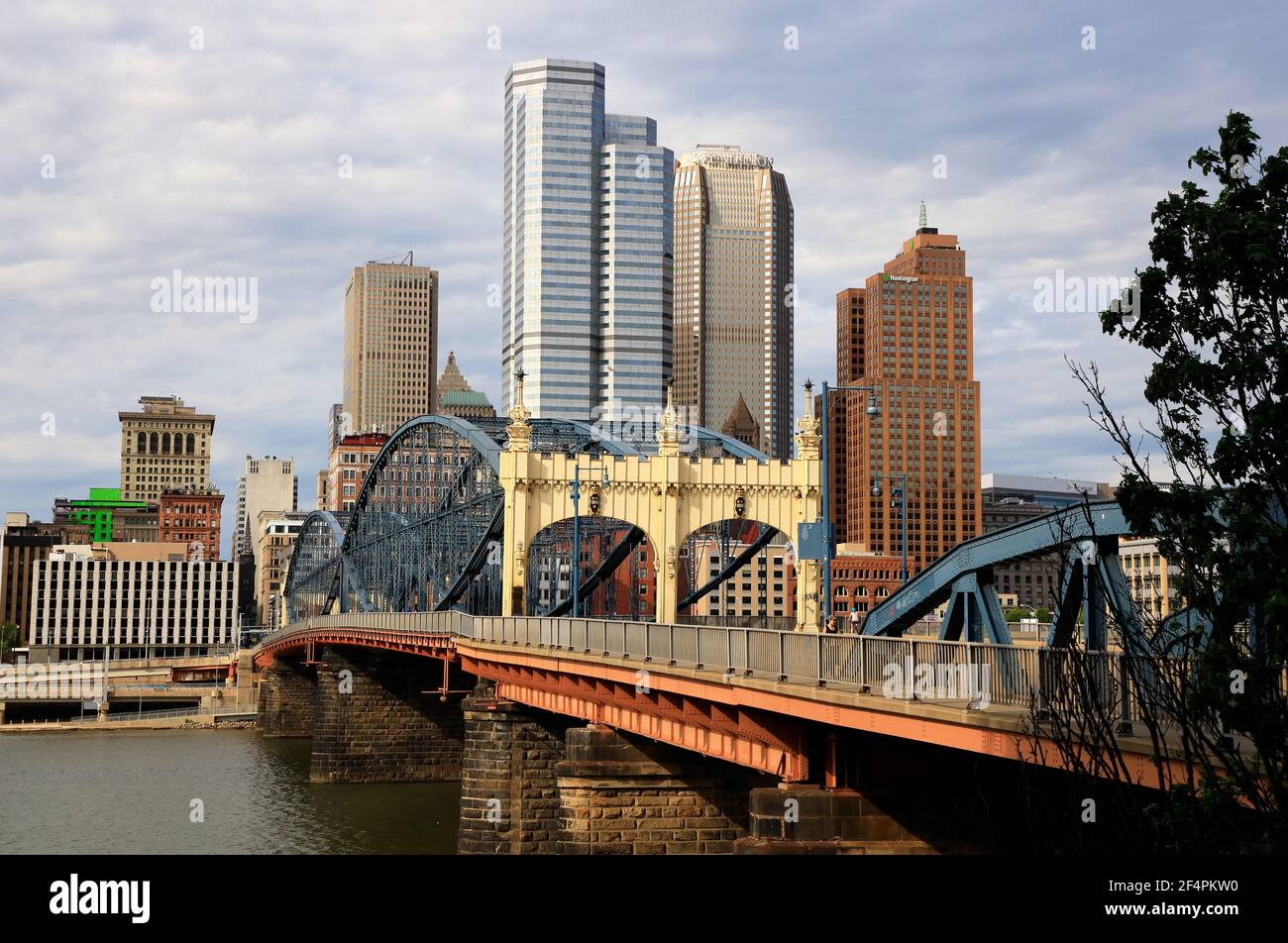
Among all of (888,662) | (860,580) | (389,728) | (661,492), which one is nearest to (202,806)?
(389,728)

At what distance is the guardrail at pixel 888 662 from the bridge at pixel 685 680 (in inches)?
2.1

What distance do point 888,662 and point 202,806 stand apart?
175ft

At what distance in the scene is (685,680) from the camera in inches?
1293

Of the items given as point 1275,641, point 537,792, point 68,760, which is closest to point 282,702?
point 68,760

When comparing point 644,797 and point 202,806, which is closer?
point 644,797

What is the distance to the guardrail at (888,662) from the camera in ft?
62.0

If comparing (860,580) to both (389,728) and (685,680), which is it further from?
(685,680)

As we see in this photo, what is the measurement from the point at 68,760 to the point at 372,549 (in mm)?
26393

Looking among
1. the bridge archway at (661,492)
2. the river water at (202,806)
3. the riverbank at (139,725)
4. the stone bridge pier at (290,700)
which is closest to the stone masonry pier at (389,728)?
the river water at (202,806)

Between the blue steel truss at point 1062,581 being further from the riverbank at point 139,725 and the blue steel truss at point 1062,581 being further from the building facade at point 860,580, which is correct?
the building facade at point 860,580

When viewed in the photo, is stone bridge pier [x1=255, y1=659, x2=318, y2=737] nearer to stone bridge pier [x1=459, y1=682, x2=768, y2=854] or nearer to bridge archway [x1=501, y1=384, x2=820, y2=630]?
bridge archway [x1=501, y1=384, x2=820, y2=630]

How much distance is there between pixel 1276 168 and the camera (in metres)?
15.6

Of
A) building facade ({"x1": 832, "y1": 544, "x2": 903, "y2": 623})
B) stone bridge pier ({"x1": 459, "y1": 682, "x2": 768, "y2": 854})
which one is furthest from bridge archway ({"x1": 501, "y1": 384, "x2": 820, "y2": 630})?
building facade ({"x1": 832, "y1": 544, "x2": 903, "y2": 623})

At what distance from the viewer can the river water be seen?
61.0m
